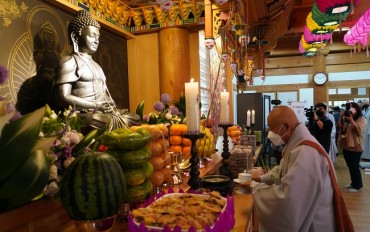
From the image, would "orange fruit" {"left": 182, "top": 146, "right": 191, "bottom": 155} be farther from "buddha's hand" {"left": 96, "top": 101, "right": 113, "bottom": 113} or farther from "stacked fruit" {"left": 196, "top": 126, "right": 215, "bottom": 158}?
"buddha's hand" {"left": 96, "top": 101, "right": 113, "bottom": 113}

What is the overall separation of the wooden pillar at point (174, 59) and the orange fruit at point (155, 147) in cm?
303

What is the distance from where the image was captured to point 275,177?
5.81 feet

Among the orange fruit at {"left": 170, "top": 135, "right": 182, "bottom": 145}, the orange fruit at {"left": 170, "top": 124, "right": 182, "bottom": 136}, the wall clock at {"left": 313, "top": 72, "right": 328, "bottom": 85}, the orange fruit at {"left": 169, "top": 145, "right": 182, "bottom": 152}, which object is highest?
the wall clock at {"left": 313, "top": 72, "right": 328, "bottom": 85}

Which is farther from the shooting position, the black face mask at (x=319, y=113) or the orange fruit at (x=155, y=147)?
the black face mask at (x=319, y=113)

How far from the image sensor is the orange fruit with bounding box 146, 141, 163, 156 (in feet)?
4.14

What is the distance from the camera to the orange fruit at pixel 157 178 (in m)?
1.23

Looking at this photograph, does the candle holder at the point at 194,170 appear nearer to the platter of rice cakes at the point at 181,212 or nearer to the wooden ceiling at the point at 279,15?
the platter of rice cakes at the point at 181,212

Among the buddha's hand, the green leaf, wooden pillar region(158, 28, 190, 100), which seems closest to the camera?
the green leaf

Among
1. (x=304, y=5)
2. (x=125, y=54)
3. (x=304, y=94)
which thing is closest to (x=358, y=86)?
(x=304, y=94)

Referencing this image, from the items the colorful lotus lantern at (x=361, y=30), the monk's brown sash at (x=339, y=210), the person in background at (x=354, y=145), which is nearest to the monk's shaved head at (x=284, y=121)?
the monk's brown sash at (x=339, y=210)

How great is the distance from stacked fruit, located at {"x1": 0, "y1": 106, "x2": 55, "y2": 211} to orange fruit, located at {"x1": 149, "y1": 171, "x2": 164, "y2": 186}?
542mm

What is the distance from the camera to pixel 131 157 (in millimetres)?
1013

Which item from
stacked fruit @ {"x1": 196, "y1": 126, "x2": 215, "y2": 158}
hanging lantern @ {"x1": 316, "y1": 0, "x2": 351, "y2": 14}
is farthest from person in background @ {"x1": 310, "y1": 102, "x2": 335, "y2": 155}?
stacked fruit @ {"x1": 196, "y1": 126, "x2": 215, "y2": 158}

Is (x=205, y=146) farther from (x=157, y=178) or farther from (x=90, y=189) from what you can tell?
(x=90, y=189)
